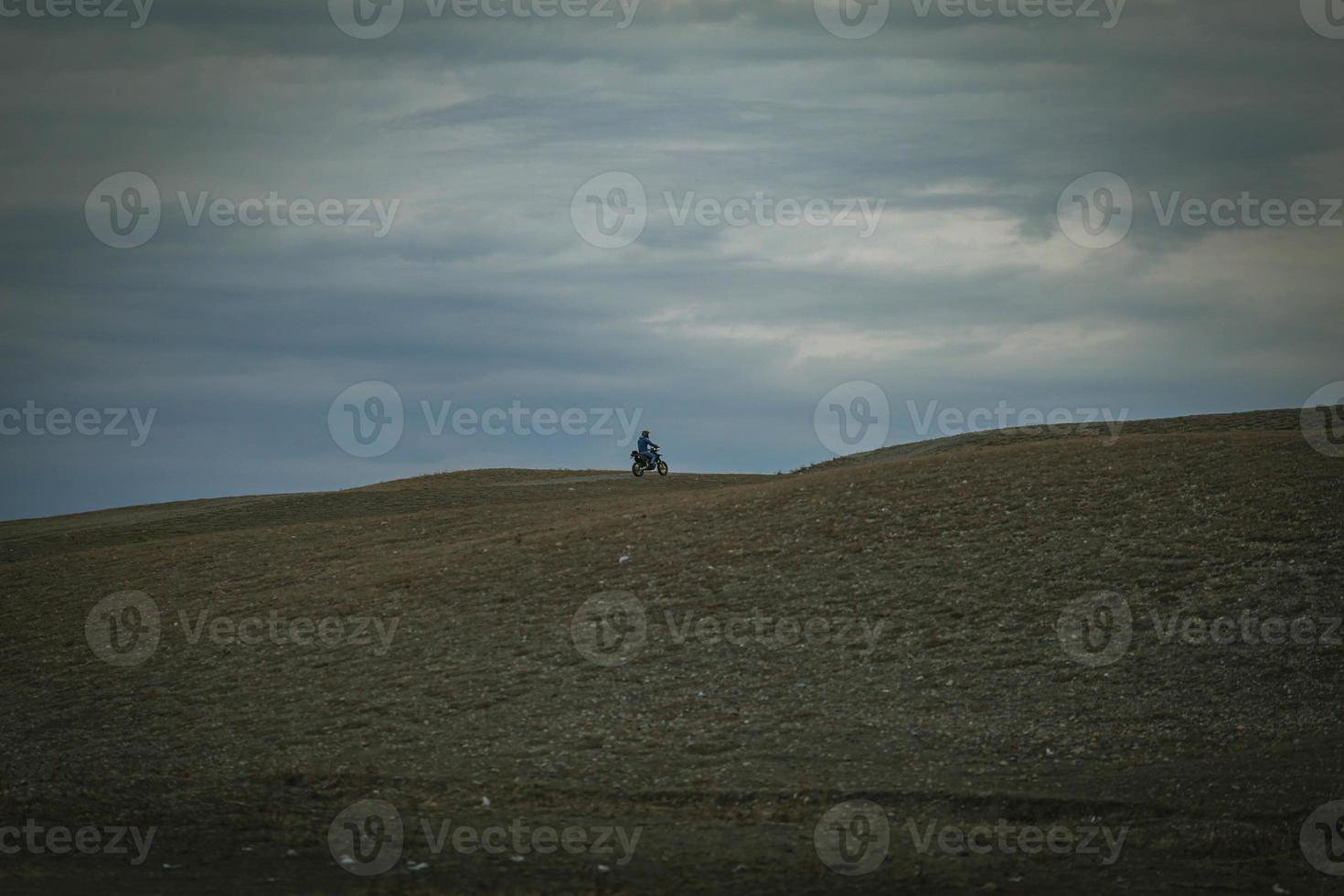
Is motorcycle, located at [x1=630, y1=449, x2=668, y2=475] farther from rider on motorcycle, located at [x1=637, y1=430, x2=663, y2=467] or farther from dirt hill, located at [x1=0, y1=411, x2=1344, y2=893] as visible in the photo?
dirt hill, located at [x1=0, y1=411, x2=1344, y2=893]

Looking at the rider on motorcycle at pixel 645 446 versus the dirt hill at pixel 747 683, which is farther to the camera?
the rider on motorcycle at pixel 645 446

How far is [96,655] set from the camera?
24.4 metres

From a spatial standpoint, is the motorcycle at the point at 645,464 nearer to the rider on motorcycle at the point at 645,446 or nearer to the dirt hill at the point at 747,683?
the rider on motorcycle at the point at 645,446

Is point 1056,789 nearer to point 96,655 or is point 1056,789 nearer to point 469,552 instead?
point 469,552

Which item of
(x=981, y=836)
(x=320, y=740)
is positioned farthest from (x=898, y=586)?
(x=320, y=740)

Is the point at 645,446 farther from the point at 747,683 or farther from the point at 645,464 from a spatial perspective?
the point at 747,683

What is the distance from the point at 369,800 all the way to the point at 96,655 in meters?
12.3

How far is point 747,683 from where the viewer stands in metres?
19.3

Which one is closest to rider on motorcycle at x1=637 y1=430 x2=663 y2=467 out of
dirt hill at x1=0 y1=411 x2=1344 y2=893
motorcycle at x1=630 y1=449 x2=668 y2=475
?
motorcycle at x1=630 y1=449 x2=668 y2=475

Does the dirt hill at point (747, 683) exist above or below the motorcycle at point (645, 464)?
below

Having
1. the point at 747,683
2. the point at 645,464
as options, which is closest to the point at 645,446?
the point at 645,464

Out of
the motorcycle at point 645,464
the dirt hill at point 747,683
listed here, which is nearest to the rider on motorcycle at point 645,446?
the motorcycle at point 645,464

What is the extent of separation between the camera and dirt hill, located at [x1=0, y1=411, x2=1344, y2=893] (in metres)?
13.1

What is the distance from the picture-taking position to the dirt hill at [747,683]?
515 inches
